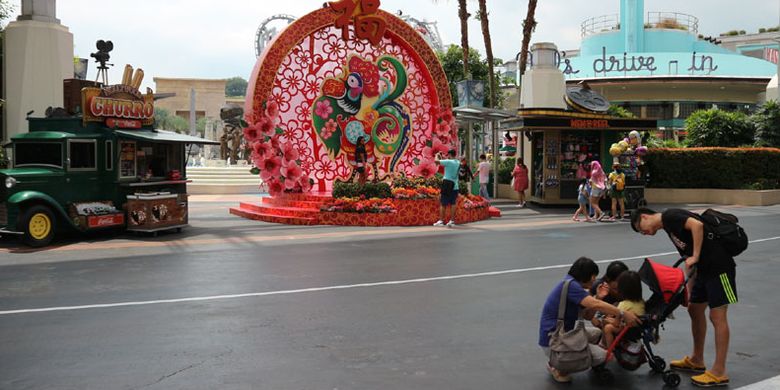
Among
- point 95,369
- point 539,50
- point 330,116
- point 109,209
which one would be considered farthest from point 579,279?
point 539,50

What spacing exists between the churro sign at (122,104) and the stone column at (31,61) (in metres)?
9.86

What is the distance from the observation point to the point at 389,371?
Answer: 580cm

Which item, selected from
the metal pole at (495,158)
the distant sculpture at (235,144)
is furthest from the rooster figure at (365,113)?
the distant sculpture at (235,144)

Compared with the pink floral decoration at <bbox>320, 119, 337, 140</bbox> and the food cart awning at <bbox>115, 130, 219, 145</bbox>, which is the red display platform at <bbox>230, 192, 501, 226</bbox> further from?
the food cart awning at <bbox>115, 130, 219, 145</bbox>

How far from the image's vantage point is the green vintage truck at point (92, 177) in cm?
1340

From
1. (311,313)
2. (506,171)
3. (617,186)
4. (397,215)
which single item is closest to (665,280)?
(311,313)

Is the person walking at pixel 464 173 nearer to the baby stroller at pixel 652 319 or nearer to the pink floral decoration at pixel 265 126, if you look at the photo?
the pink floral decoration at pixel 265 126

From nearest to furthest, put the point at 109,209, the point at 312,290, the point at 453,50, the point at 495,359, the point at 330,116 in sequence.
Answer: the point at 495,359 < the point at 312,290 < the point at 109,209 < the point at 330,116 < the point at 453,50

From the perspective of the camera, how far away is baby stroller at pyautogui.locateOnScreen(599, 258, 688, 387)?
5637 millimetres

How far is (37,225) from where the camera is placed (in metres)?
13.4

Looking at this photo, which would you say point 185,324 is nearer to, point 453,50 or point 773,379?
point 773,379

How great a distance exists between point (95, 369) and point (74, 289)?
3.80 meters

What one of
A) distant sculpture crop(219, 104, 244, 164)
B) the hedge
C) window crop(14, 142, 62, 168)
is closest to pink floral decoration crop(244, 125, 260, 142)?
window crop(14, 142, 62, 168)

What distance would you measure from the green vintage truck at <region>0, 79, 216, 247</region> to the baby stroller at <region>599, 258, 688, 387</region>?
1137 centimetres
